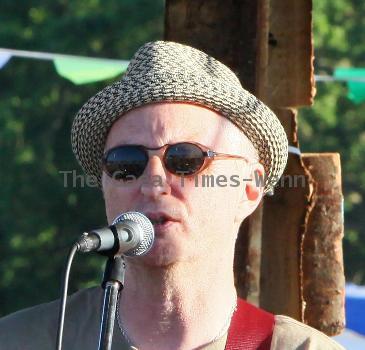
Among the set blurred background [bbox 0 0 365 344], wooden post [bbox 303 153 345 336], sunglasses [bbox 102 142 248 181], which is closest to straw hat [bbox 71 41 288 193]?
sunglasses [bbox 102 142 248 181]

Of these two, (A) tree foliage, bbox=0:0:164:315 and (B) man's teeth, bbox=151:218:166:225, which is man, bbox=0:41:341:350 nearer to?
(B) man's teeth, bbox=151:218:166:225

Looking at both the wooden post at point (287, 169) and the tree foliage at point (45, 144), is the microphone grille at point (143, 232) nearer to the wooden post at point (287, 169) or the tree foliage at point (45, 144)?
the wooden post at point (287, 169)

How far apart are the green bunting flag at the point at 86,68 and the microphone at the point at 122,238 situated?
164 inches

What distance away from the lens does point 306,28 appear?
186 inches

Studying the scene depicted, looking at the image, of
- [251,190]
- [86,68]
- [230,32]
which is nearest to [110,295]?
[251,190]

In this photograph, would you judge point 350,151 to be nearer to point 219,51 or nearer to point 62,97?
point 62,97

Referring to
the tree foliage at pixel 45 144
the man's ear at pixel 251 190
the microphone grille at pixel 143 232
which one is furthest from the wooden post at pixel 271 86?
the tree foliage at pixel 45 144

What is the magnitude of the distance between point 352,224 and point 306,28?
13938 millimetres

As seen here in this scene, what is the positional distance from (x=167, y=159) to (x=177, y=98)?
0.69ft

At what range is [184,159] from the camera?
3.46 metres

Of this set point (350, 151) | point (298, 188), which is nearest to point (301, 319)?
point (298, 188)

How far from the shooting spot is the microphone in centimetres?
285

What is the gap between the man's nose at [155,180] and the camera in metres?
3.38

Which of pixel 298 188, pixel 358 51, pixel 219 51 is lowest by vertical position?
pixel 298 188
